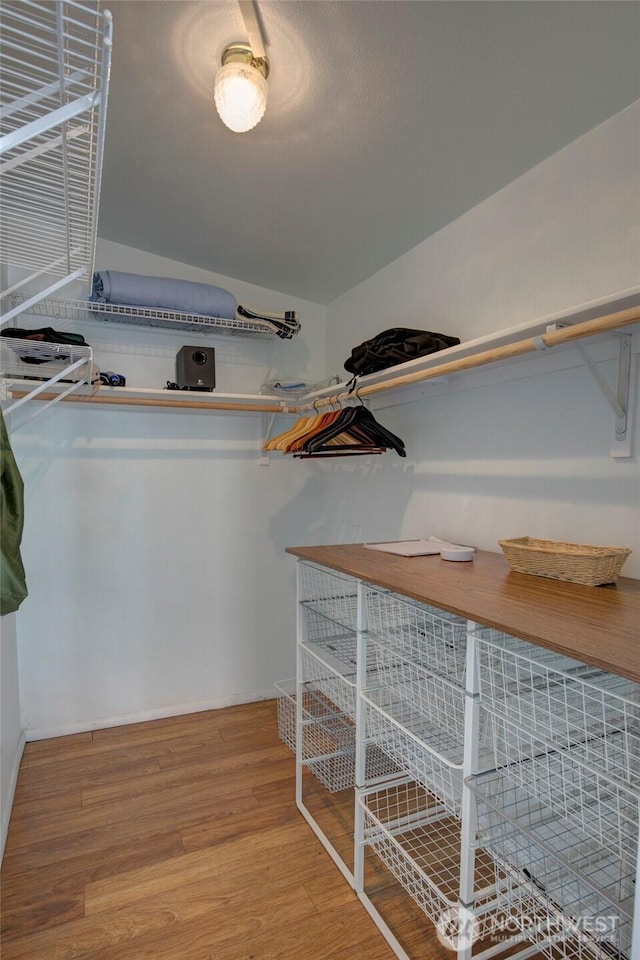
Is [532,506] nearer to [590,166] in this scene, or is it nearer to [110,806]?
[590,166]

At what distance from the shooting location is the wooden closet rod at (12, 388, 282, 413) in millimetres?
2237

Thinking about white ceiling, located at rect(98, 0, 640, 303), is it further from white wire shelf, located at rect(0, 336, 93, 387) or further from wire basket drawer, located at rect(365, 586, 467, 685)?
wire basket drawer, located at rect(365, 586, 467, 685)

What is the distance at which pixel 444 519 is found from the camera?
6.54 ft

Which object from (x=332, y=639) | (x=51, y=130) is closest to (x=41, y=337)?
(x=51, y=130)

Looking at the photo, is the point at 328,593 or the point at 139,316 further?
the point at 139,316

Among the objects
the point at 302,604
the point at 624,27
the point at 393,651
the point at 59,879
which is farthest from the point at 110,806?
the point at 624,27

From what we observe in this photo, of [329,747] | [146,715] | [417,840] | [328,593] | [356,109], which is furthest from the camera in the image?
[146,715]

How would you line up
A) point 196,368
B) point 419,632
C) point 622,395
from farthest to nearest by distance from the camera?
point 196,368
point 419,632
point 622,395

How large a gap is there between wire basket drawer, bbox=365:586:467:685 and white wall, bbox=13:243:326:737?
1279 millimetres

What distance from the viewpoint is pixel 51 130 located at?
1217 mm

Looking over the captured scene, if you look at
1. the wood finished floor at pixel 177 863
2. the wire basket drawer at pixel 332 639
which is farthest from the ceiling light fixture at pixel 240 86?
the wood finished floor at pixel 177 863

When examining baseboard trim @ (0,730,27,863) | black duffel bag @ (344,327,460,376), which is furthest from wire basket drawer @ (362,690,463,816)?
baseboard trim @ (0,730,27,863)

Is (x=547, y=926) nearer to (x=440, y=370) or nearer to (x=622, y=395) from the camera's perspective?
(x=622, y=395)

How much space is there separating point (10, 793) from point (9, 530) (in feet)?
4.49
